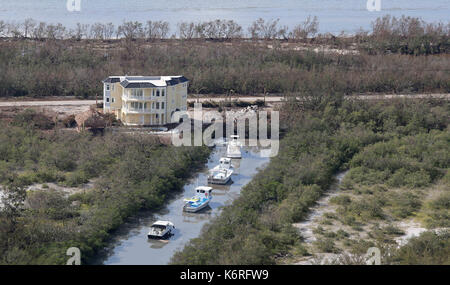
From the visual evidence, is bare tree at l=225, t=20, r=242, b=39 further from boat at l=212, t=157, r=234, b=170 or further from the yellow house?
boat at l=212, t=157, r=234, b=170

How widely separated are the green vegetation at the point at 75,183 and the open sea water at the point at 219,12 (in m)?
30.2

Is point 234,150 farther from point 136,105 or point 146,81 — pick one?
point 146,81

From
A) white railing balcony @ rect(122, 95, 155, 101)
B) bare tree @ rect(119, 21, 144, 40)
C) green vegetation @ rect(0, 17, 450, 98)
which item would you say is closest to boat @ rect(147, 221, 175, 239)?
white railing balcony @ rect(122, 95, 155, 101)

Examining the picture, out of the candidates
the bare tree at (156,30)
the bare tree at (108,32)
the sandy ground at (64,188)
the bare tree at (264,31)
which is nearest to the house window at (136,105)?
the sandy ground at (64,188)

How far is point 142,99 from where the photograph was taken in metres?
28.6

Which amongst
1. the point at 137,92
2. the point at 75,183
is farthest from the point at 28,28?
the point at 75,183

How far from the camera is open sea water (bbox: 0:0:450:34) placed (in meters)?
58.5

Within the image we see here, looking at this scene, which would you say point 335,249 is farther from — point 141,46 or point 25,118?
point 141,46

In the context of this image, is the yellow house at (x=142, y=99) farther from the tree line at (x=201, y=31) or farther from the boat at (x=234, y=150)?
the tree line at (x=201, y=31)

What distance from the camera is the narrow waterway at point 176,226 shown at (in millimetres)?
17234

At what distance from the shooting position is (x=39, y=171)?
74.3 feet

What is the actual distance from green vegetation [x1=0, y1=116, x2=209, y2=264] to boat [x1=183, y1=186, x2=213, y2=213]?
901mm

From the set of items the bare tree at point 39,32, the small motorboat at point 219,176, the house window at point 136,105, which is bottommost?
the small motorboat at point 219,176

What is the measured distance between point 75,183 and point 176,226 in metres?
4.53
